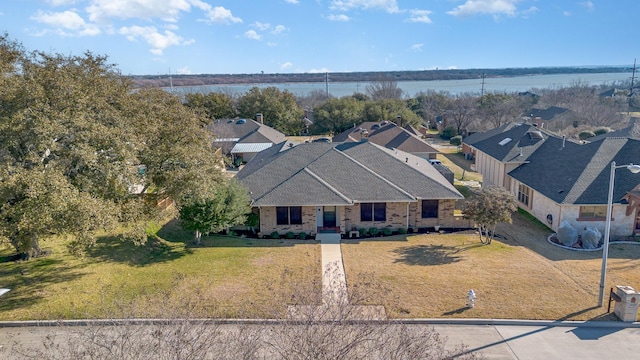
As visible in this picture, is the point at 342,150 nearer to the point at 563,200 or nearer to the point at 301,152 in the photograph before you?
the point at 301,152

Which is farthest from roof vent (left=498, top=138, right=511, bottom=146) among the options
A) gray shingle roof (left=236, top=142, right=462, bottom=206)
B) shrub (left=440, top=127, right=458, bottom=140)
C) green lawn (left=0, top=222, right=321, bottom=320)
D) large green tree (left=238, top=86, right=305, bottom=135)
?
large green tree (left=238, top=86, right=305, bottom=135)

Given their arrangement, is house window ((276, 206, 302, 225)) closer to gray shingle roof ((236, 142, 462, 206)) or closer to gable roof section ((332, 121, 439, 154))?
gray shingle roof ((236, 142, 462, 206))

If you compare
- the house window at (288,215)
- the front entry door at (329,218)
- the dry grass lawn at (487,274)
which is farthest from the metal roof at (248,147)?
the dry grass lawn at (487,274)

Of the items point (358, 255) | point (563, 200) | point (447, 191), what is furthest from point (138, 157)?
point (563, 200)

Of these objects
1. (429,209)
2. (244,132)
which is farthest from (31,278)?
(244,132)

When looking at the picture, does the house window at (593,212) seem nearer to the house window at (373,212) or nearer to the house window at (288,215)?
the house window at (373,212)

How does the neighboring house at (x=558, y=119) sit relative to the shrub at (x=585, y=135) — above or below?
above
